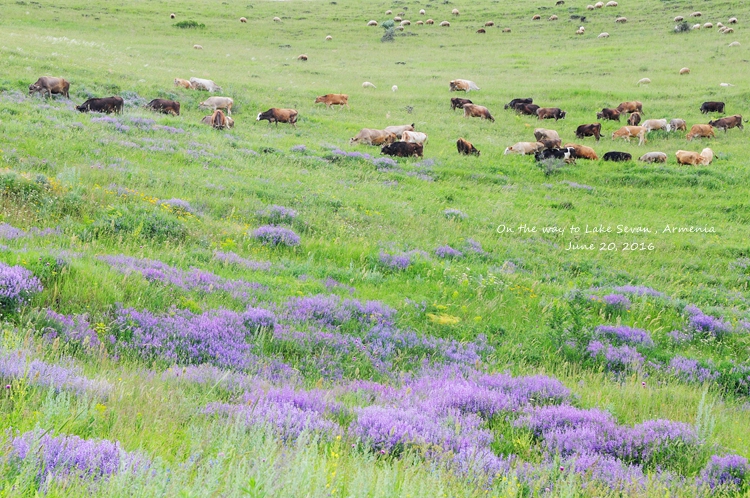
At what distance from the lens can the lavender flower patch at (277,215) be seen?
11.9 m

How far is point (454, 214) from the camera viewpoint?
15164 millimetres

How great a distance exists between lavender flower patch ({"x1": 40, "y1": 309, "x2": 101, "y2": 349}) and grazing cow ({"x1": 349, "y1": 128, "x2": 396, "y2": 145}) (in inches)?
731

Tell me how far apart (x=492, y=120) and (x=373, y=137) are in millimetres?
9447

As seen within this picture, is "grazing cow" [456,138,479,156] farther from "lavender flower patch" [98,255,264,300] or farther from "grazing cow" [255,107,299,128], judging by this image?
"lavender flower patch" [98,255,264,300]

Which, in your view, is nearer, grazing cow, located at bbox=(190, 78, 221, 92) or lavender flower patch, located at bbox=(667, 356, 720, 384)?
lavender flower patch, located at bbox=(667, 356, 720, 384)

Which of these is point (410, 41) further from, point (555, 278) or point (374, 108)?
point (555, 278)

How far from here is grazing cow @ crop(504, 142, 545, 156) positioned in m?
23.7

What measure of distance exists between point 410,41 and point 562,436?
60683 millimetres

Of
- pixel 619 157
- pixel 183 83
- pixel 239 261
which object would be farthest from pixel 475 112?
pixel 239 261

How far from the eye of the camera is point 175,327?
605cm

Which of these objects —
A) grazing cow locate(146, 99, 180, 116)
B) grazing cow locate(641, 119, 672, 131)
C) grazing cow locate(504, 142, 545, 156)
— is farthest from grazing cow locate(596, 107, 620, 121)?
grazing cow locate(146, 99, 180, 116)

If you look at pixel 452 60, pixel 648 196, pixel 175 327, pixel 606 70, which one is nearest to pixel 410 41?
pixel 452 60

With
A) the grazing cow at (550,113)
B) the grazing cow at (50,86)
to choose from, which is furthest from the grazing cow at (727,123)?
the grazing cow at (50,86)

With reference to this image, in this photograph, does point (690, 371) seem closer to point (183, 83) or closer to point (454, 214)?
point (454, 214)
